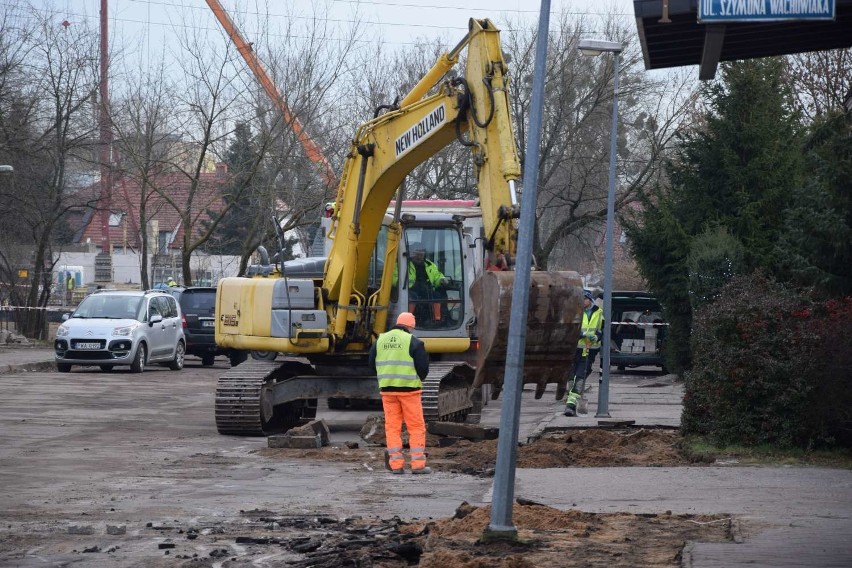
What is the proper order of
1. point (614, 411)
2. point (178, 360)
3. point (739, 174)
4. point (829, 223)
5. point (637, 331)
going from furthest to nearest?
point (637, 331) < point (178, 360) < point (739, 174) < point (614, 411) < point (829, 223)

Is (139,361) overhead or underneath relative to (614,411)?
overhead

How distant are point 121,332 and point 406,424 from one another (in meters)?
16.2

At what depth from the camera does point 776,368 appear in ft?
43.2

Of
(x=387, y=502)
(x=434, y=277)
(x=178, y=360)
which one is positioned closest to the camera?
(x=387, y=502)

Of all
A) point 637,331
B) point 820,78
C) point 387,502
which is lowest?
point 387,502

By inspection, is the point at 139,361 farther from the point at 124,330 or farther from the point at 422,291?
the point at 422,291

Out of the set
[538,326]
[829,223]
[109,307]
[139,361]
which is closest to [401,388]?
[538,326]

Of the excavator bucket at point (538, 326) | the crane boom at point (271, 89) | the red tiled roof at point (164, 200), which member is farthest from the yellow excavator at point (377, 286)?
the red tiled roof at point (164, 200)

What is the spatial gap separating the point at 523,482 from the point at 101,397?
1254 centimetres

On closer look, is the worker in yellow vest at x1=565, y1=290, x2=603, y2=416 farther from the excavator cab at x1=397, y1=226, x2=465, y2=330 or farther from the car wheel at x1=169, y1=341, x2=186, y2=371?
the car wheel at x1=169, y1=341, x2=186, y2=371

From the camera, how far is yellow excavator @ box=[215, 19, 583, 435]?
14.4 meters

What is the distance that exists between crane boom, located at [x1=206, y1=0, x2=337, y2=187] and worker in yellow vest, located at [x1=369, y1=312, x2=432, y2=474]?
81.6 ft

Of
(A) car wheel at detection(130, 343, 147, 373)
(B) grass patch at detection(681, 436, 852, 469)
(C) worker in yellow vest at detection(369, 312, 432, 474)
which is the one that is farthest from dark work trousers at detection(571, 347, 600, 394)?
(A) car wheel at detection(130, 343, 147, 373)

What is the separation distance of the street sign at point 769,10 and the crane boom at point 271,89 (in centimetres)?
2945
